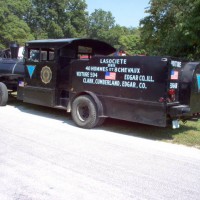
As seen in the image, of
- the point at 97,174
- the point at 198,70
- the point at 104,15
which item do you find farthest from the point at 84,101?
the point at 104,15

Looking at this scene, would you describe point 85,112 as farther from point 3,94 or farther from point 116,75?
point 3,94

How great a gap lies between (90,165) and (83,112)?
3.12 m

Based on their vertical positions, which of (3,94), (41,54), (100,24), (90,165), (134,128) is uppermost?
(100,24)

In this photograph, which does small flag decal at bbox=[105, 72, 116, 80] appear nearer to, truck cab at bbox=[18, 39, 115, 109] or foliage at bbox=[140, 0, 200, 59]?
truck cab at bbox=[18, 39, 115, 109]

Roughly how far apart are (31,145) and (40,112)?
13.0ft

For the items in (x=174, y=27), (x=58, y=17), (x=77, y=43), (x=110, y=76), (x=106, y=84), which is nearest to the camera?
(x=110, y=76)

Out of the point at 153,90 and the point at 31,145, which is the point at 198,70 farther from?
the point at 31,145

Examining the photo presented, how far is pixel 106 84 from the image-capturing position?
769 cm

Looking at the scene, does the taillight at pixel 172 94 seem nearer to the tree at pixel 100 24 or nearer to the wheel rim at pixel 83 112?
the wheel rim at pixel 83 112

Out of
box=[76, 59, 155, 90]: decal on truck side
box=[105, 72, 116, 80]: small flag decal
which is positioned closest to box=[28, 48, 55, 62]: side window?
box=[76, 59, 155, 90]: decal on truck side

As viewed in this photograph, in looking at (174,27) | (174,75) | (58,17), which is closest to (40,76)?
(174,75)

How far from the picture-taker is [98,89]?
790 centimetres

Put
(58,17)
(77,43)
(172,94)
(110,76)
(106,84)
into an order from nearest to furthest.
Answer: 1. (172,94)
2. (110,76)
3. (106,84)
4. (77,43)
5. (58,17)

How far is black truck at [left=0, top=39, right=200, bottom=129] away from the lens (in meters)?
6.78
